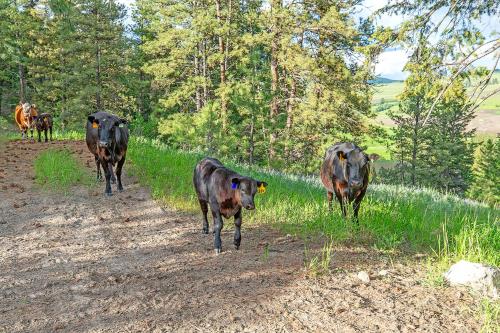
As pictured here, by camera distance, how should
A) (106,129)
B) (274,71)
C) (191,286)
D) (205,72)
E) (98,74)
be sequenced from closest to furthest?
(191,286) < (106,129) < (274,71) < (205,72) < (98,74)

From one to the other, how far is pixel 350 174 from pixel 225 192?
2.48 metres

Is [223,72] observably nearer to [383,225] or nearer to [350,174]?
[350,174]

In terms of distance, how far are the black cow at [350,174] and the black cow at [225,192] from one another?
86.1 inches

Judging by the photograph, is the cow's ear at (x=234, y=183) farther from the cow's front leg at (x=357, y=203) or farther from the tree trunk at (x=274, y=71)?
the tree trunk at (x=274, y=71)

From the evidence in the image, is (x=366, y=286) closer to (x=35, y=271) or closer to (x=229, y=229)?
(x=229, y=229)

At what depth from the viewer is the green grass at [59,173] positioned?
36.6 feet

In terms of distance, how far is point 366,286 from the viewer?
16.0 ft

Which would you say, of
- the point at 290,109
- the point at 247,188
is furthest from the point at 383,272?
the point at 290,109

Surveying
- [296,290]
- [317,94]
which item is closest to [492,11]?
[296,290]

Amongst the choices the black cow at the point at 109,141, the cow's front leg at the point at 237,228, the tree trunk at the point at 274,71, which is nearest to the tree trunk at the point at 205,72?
the tree trunk at the point at 274,71

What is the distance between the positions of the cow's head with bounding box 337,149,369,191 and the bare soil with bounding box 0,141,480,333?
1335 millimetres

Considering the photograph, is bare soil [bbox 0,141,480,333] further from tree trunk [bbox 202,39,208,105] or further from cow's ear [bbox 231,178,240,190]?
tree trunk [bbox 202,39,208,105]

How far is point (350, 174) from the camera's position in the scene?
23.8 feet

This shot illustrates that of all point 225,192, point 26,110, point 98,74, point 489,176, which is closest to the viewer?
point 225,192
